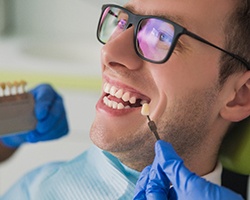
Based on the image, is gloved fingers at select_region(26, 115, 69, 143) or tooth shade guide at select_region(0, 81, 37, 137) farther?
gloved fingers at select_region(26, 115, 69, 143)

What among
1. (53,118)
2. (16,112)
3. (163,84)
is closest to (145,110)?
(163,84)

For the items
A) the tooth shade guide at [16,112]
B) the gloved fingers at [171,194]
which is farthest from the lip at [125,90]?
the tooth shade guide at [16,112]

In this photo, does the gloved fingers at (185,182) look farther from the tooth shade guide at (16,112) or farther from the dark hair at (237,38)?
the tooth shade guide at (16,112)

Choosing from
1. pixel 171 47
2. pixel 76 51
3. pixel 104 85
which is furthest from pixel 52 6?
pixel 171 47

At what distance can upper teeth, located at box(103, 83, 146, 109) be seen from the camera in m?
1.14

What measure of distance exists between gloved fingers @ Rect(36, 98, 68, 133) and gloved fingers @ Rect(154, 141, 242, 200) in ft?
2.36

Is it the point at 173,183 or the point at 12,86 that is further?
the point at 12,86

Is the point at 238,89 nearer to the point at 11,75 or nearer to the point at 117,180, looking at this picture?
the point at 117,180

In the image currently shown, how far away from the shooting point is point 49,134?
5.36ft

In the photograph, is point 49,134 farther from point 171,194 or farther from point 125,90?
point 171,194

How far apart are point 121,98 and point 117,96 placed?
1 cm

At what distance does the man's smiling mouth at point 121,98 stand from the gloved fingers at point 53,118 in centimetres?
45

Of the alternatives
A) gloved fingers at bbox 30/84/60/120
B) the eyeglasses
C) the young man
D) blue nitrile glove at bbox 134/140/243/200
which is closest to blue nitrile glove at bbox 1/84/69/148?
gloved fingers at bbox 30/84/60/120

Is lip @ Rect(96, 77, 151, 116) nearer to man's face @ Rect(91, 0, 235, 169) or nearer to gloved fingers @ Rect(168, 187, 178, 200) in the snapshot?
man's face @ Rect(91, 0, 235, 169)
